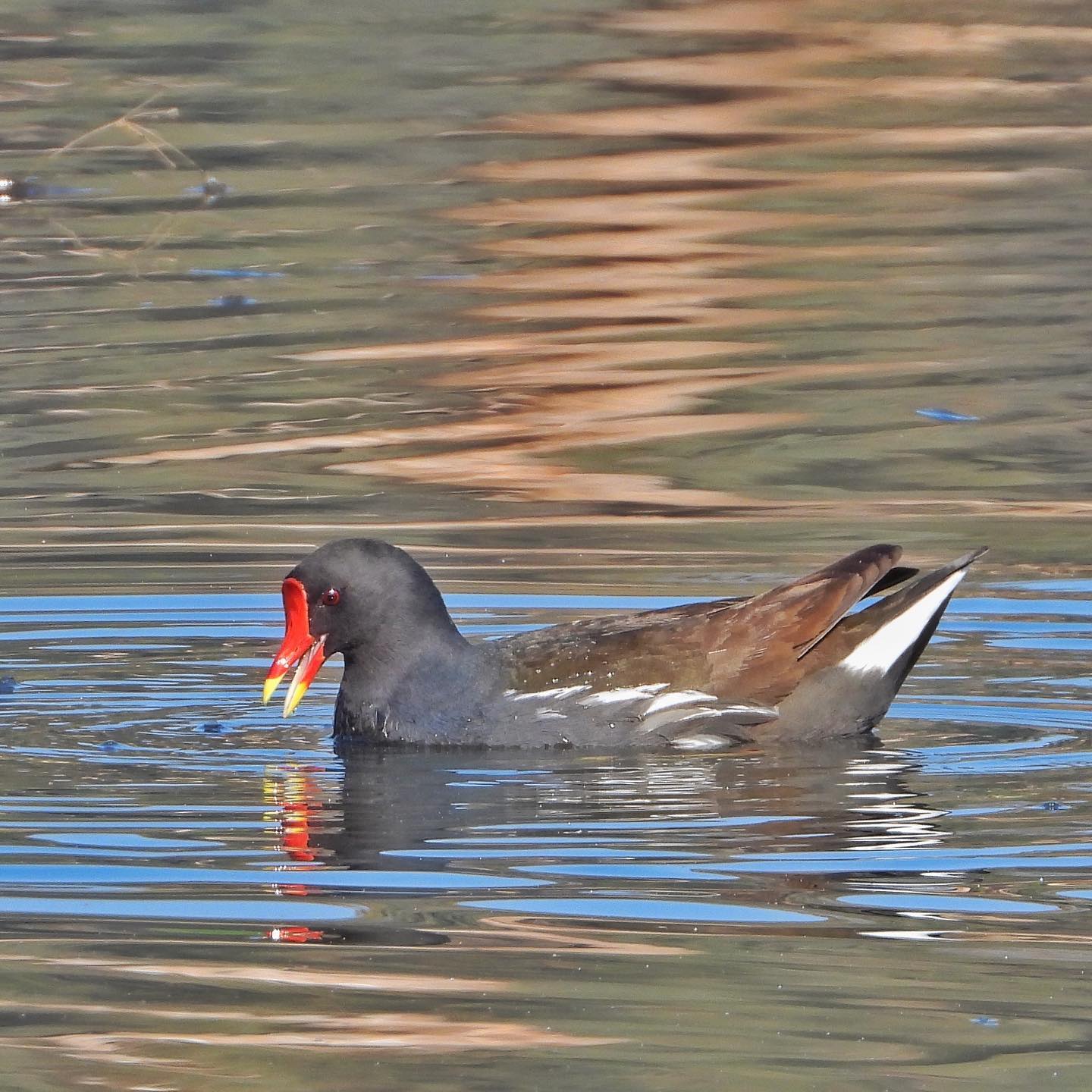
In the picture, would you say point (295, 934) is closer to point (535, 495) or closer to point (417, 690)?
point (417, 690)

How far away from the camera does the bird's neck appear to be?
302 inches

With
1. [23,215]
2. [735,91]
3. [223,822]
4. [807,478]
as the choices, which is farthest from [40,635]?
[735,91]

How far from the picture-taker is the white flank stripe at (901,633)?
24.9ft

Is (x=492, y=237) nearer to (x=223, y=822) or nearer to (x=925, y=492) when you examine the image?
(x=925, y=492)

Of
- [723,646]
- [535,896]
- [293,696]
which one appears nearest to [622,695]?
[723,646]

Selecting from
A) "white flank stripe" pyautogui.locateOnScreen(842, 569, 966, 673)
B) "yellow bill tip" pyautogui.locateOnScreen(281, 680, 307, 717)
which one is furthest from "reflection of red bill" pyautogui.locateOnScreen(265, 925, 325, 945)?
"white flank stripe" pyautogui.locateOnScreen(842, 569, 966, 673)

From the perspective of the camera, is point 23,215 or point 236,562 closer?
point 236,562

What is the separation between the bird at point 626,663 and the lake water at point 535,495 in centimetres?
13

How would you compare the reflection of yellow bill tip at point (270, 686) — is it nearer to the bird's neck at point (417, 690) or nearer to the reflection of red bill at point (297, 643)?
the reflection of red bill at point (297, 643)

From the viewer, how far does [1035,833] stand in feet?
20.9

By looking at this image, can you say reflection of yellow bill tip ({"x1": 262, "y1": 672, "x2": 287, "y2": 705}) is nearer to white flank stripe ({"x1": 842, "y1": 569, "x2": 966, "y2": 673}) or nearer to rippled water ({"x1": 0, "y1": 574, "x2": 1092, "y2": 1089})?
rippled water ({"x1": 0, "y1": 574, "x2": 1092, "y2": 1089})

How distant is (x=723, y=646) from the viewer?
767 cm

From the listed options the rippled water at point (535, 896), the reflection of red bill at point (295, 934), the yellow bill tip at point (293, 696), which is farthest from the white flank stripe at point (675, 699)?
the reflection of red bill at point (295, 934)

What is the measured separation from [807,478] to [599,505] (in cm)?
86
